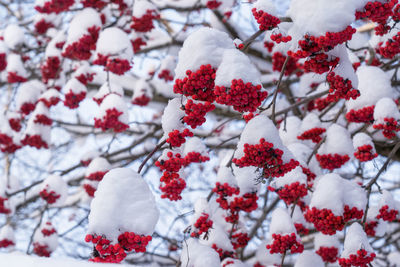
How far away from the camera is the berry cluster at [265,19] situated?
1.86m

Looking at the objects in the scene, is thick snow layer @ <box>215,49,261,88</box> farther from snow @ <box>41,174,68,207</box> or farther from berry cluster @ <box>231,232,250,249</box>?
snow @ <box>41,174,68,207</box>

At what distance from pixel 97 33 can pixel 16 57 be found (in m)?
1.46

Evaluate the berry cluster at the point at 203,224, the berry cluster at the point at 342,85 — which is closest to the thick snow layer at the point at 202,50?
the berry cluster at the point at 342,85

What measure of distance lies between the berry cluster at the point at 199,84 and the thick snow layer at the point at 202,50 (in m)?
0.03

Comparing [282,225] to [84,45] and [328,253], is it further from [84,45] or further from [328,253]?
[84,45]

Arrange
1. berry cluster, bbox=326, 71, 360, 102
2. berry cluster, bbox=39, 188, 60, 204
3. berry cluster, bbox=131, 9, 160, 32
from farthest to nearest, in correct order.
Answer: berry cluster, bbox=39, 188, 60, 204 < berry cluster, bbox=131, 9, 160, 32 < berry cluster, bbox=326, 71, 360, 102

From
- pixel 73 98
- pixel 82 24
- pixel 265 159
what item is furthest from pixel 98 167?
pixel 265 159

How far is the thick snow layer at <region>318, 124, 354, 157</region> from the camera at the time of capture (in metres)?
3.04

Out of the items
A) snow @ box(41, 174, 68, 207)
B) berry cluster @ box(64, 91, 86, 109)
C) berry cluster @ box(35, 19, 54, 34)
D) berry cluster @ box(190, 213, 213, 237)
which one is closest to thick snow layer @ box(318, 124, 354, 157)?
berry cluster @ box(190, 213, 213, 237)

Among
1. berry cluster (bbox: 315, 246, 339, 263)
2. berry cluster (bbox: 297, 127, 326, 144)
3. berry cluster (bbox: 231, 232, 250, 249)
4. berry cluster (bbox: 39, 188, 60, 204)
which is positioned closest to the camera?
berry cluster (bbox: 231, 232, 250, 249)

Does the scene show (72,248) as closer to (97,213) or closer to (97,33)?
(97,33)

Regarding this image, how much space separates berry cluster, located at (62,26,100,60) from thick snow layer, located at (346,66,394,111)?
2.45m

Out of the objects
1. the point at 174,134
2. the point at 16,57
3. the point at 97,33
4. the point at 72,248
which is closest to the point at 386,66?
the point at 174,134

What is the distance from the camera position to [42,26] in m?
4.96
